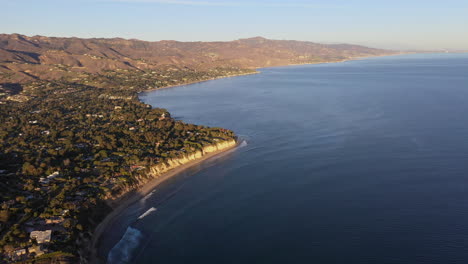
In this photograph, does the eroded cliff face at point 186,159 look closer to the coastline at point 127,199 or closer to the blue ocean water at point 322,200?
the coastline at point 127,199

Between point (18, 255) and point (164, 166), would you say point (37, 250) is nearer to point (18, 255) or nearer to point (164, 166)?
point (18, 255)

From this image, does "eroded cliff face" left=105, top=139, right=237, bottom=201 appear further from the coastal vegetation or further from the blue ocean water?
the blue ocean water

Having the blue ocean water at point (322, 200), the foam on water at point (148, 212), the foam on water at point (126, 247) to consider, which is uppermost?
the blue ocean water at point (322, 200)

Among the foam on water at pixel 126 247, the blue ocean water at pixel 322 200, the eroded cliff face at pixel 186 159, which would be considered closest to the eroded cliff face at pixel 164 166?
the eroded cliff face at pixel 186 159

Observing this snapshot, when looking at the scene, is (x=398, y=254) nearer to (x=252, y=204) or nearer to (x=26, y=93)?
(x=252, y=204)

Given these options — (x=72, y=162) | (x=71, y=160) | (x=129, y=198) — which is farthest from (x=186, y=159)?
(x=71, y=160)

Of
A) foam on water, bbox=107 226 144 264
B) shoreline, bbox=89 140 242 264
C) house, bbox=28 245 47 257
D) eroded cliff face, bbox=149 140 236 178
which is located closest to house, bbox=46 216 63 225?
shoreline, bbox=89 140 242 264

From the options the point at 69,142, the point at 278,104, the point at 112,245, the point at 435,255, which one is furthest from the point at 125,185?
the point at 278,104
